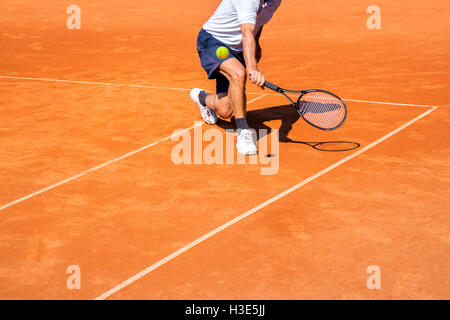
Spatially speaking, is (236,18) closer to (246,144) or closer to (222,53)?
(222,53)

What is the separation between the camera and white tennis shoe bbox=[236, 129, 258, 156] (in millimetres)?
5518

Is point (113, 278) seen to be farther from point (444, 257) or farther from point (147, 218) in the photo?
point (444, 257)

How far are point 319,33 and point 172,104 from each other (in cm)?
555

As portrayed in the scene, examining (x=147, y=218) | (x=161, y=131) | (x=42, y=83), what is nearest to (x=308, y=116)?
(x=161, y=131)

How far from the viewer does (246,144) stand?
18.2ft

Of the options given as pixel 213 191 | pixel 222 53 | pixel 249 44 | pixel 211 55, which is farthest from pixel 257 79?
pixel 213 191

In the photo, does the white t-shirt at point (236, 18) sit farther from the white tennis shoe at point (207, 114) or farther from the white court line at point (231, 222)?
the white court line at point (231, 222)

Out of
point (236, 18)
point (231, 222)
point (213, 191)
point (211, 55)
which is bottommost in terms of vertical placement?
point (231, 222)

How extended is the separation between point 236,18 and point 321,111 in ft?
3.59

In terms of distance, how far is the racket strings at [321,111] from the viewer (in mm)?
5703

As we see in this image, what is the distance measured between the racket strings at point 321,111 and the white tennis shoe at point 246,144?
481mm

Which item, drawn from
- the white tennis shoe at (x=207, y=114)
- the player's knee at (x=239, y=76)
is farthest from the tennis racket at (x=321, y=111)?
the white tennis shoe at (x=207, y=114)
